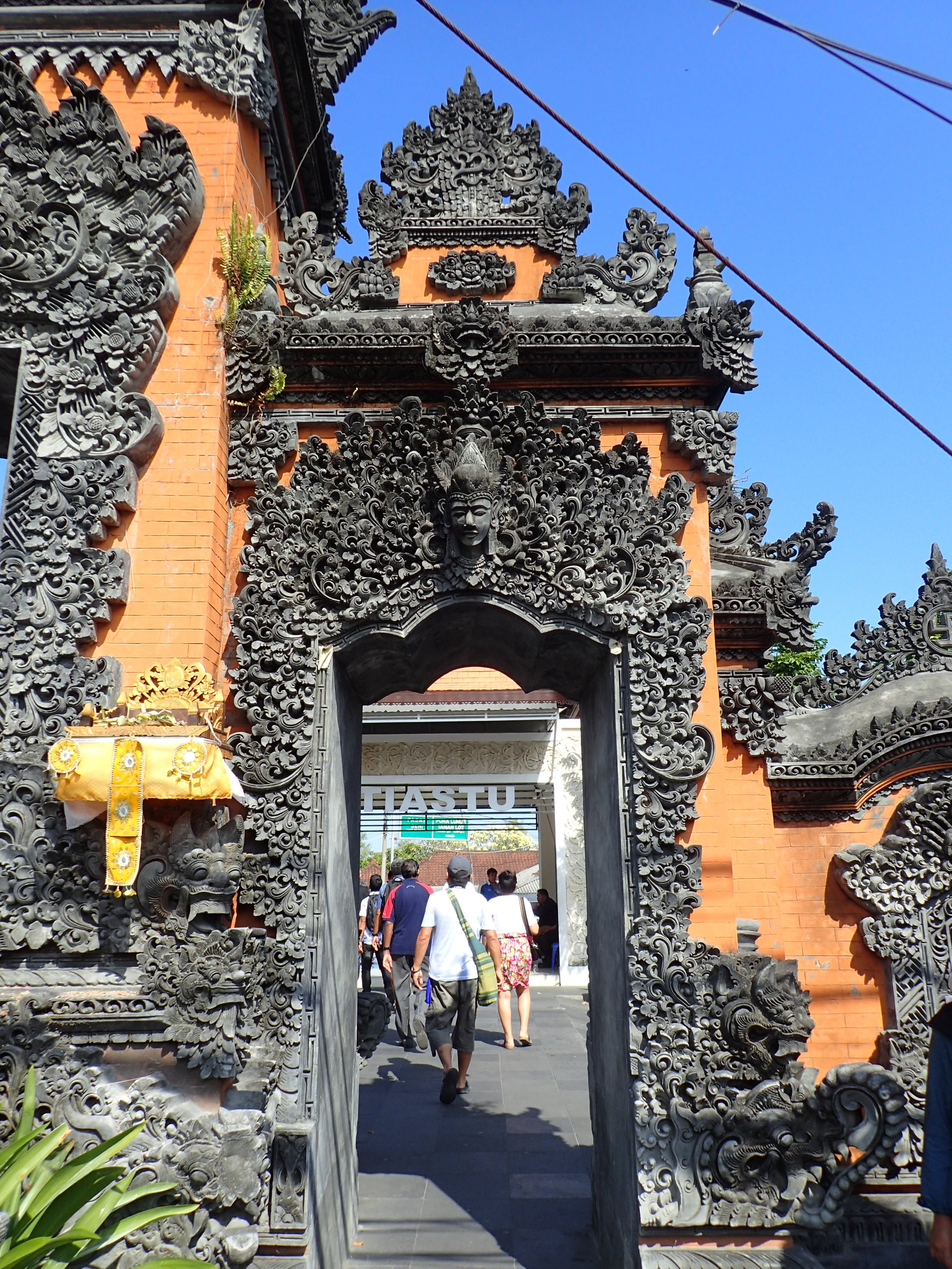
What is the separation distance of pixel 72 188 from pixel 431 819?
12698 mm

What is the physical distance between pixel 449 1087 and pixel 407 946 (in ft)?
4.74

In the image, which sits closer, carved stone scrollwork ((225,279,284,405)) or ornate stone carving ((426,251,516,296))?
carved stone scrollwork ((225,279,284,405))

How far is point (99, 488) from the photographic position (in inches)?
207

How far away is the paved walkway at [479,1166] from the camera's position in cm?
539

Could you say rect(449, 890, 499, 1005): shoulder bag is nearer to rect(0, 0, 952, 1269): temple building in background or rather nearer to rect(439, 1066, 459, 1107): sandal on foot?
rect(439, 1066, 459, 1107): sandal on foot

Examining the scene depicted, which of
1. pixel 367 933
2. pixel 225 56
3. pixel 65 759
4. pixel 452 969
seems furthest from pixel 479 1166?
pixel 225 56

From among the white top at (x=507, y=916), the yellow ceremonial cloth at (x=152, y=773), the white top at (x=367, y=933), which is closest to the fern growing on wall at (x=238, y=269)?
the yellow ceremonial cloth at (x=152, y=773)

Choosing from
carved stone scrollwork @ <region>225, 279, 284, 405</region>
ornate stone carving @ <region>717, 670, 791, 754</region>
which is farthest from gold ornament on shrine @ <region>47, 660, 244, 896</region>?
ornate stone carving @ <region>717, 670, 791, 754</region>

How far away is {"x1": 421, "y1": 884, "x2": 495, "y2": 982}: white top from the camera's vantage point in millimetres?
8055

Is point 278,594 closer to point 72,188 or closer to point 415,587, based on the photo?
point 415,587

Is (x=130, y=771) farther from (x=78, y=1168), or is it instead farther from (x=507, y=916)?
(x=507, y=916)

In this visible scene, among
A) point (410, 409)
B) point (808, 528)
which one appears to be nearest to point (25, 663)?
point (410, 409)

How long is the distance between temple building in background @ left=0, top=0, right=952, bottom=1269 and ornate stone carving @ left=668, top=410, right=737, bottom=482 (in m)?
0.04

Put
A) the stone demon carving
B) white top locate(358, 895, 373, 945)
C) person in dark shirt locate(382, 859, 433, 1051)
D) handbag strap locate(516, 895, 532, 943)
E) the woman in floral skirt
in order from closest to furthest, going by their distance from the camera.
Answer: the stone demon carving → person in dark shirt locate(382, 859, 433, 1051) → the woman in floral skirt → handbag strap locate(516, 895, 532, 943) → white top locate(358, 895, 373, 945)
